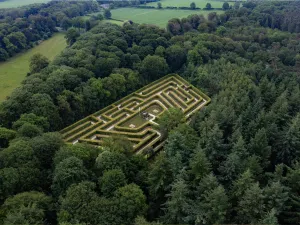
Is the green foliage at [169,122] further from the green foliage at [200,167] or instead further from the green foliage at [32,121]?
the green foliage at [32,121]

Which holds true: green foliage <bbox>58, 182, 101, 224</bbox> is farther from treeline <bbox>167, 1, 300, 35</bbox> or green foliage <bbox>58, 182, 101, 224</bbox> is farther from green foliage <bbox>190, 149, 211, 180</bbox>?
treeline <bbox>167, 1, 300, 35</bbox>

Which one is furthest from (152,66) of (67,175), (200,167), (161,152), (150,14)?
(150,14)

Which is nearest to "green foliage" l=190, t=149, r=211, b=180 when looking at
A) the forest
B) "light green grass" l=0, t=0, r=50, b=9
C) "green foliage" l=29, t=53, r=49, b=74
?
the forest

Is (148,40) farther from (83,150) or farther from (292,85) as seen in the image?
(83,150)

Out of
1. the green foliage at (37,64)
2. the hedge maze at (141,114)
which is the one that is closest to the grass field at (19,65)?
the green foliage at (37,64)

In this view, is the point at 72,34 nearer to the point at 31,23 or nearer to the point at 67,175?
the point at 31,23

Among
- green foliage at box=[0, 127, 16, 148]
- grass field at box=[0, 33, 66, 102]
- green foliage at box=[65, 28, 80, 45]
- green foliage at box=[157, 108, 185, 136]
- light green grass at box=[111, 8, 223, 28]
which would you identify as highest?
green foliage at box=[65, 28, 80, 45]

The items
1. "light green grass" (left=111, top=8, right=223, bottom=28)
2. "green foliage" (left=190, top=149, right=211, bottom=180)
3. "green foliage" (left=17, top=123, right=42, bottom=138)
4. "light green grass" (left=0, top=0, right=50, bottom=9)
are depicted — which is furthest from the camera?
"light green grass" (left=0, top=0, right=50, bottom=9)

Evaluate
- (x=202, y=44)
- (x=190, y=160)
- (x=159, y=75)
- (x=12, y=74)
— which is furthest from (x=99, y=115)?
(x=202, y=44)
